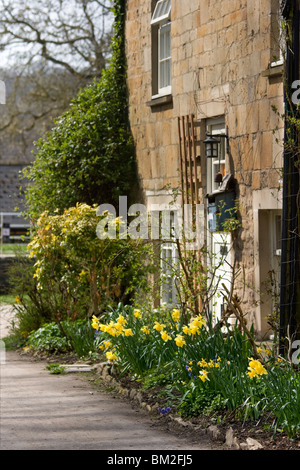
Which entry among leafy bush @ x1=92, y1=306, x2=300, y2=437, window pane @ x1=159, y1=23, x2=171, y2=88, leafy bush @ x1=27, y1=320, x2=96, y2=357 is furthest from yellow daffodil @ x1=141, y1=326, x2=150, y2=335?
window pane @ x1=159, y1=23, x2=171, y2=88

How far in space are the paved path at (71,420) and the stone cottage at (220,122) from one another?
6.17ft

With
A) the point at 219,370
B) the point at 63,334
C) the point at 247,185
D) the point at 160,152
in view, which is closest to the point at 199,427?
the point at 219,370

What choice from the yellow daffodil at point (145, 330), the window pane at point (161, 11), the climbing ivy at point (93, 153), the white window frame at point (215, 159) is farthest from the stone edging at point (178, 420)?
the window pane at point (161, 11)

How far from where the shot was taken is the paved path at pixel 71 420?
611cm

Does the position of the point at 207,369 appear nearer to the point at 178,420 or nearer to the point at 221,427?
the point at 178,420

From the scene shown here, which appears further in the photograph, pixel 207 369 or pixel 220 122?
pixel 220 122

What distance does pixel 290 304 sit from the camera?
774cm

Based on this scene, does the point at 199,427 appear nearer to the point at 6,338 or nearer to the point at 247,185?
the point at 247,185

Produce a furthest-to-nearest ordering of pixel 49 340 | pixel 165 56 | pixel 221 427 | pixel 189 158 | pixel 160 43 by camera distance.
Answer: pixel 160 43 → pixel 165 56 → pixel 189 158 → pixel 49 340 → pixel 221 427

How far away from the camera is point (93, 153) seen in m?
14.1

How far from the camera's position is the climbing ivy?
1383 cm

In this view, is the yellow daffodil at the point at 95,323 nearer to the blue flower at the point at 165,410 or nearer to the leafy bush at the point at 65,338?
the leafy bush at the point at 65,338

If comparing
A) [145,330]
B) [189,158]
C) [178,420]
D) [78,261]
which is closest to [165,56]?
[189,158]

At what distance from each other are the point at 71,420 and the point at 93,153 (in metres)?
7.77
